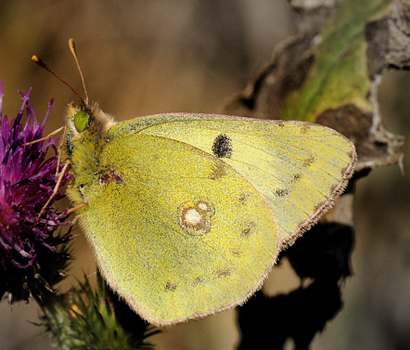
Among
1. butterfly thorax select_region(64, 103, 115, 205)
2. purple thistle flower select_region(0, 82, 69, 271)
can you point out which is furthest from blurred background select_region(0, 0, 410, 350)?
butterfly thorax select_region(64, 103, 115, 205)

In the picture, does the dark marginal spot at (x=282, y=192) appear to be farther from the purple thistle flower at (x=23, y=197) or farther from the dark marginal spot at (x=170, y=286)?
the purple thistle flower at (x=23, y=197)

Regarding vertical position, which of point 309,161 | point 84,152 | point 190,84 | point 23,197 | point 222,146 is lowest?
point 309,161

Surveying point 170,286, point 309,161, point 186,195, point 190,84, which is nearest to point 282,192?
point 309,161

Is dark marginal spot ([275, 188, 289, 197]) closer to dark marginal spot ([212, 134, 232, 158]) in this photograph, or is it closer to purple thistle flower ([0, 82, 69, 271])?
dark marginal spot ([212, 134, 232, 158])

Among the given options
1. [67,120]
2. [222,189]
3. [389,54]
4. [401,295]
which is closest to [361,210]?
[401,295]

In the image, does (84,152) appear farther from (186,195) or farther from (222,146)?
(222,146)

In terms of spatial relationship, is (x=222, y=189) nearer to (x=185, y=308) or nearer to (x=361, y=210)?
(x=185, y=308)

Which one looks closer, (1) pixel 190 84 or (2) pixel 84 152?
(2) pixel 84 152
